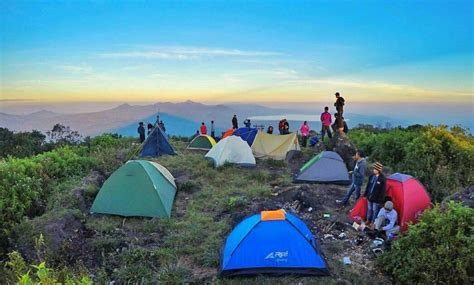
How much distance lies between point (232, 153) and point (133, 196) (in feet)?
21.5

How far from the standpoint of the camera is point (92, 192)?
11.6m

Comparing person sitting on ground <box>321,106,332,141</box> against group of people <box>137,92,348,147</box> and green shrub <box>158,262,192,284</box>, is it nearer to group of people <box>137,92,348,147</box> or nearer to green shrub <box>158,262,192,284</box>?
group of people <box>137,92,348,147</box>

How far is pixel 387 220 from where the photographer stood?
29.0 feet

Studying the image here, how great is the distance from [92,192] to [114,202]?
161 cm

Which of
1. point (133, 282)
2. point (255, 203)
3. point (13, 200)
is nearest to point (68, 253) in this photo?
point (133, 282)

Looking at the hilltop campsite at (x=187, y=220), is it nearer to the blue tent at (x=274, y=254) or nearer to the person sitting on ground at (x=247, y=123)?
the blue tent at (x=274, y=254)

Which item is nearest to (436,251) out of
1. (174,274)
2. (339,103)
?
(174,274)

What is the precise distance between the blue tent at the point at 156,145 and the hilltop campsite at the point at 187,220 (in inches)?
108

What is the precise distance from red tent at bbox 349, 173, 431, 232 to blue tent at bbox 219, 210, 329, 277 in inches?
115

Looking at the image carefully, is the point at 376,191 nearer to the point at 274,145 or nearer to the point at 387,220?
the point at 387,220

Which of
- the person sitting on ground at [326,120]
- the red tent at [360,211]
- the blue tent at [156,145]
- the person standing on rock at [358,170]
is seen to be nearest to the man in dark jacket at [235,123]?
the blue tent at [156,145]

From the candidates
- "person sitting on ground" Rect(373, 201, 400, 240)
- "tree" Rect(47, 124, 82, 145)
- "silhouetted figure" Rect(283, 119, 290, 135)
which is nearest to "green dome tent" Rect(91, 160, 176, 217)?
"person sitting on ground" Rect(373, 201, 400, 240)

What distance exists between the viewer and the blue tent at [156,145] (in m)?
18.6

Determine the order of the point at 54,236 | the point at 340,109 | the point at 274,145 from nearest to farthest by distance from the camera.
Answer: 1. the point at 54,236
2. the point at 340,109
3. the point at 274,145
